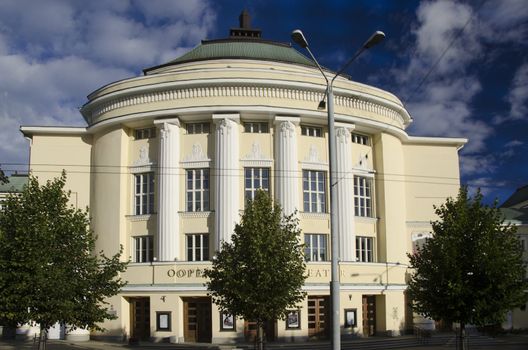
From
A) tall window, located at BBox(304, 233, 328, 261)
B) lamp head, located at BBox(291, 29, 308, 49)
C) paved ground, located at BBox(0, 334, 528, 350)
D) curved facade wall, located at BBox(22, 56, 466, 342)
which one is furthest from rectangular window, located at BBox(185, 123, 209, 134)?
lamp head, located at BBox(291, 29, 308, 49)

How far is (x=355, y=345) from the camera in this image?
34031 millimetres

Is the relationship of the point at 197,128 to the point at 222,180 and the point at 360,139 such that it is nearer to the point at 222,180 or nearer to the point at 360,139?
the point at 222,180

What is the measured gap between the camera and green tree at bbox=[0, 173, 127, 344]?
23156mm

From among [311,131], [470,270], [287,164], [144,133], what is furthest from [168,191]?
[470,270]

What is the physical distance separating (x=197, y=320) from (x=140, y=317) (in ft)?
12.2

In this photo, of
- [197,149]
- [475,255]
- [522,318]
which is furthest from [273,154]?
[522,318]

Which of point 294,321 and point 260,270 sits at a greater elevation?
point 260,270

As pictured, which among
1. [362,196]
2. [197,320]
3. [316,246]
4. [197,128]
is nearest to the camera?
[197,320]

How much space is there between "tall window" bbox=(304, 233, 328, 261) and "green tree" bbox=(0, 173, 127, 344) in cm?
1466

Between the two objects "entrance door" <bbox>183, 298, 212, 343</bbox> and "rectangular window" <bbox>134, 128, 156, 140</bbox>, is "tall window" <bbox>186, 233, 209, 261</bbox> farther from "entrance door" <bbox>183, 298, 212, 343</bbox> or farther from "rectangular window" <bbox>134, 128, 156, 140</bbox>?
"rectangular window" <bbox>134, 128, 156, 140</bbox>

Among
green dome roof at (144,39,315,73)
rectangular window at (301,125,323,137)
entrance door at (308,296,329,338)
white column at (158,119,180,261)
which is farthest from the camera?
green dome roof at (144,39,315,73)

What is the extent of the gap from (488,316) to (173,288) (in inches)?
678

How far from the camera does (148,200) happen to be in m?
39.2

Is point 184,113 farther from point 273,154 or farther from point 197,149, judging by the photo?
point 273,154
